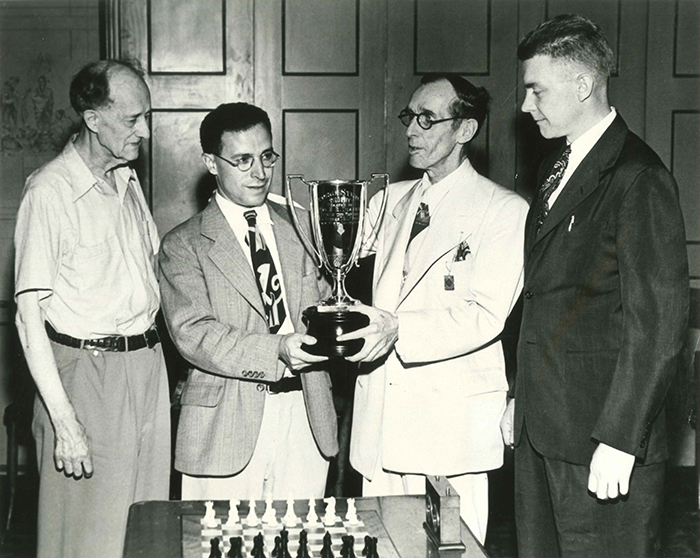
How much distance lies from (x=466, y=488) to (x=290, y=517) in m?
0.99

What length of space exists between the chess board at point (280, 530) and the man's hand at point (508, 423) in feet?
2.53

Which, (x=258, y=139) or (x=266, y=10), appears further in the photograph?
(x=266, y=10)

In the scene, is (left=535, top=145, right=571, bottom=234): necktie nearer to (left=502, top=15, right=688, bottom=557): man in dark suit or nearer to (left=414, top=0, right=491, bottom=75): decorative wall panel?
(left=502, top=15, right=688, bottom=557): man in dark suit

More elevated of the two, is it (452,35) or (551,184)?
(452,35)

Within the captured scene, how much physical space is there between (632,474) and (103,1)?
4.20m

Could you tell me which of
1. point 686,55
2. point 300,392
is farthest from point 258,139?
point 686,55

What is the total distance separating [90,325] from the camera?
2.97m

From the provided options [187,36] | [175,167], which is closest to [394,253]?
[175,167]

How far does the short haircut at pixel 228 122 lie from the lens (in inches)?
117

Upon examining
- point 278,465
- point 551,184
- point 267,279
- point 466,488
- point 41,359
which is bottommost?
point 466,488

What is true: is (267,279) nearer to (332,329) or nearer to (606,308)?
(332,329)

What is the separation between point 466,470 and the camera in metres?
2.99

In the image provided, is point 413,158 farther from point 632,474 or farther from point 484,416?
point 632,474

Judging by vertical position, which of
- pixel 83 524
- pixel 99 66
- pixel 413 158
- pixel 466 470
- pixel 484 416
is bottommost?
pixel 83 524
